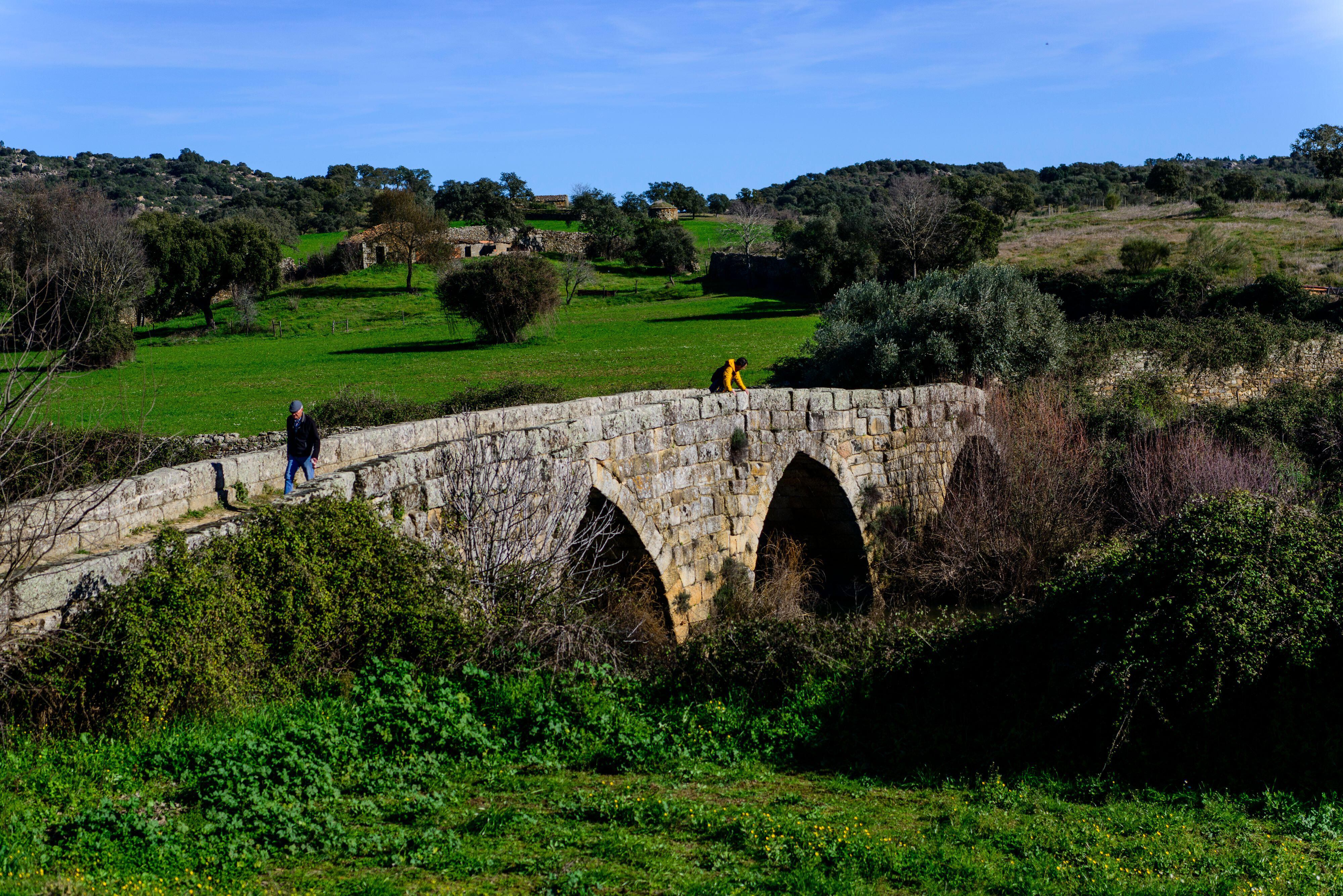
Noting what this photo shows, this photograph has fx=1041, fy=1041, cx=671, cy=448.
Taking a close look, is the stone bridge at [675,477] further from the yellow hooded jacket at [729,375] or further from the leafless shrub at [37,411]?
the yellow hooded jacket at [729,375]

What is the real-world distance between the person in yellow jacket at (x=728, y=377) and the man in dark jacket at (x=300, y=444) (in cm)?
662

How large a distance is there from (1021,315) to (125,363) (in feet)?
83.5

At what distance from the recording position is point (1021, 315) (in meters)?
23.1

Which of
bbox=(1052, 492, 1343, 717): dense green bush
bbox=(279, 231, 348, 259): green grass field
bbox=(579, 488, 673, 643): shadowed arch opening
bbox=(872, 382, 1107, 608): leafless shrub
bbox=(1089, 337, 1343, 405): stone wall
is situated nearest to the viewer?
bbox=(1052, 492, 1343, 717): dense green bush

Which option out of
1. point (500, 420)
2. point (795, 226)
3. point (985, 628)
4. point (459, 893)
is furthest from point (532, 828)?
point (795, 226)

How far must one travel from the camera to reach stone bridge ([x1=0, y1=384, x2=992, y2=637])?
28.9ft

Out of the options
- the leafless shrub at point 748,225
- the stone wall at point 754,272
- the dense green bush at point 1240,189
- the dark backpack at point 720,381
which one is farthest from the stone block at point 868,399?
the dense green bush at point 1240,189

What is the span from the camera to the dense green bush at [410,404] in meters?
20.8

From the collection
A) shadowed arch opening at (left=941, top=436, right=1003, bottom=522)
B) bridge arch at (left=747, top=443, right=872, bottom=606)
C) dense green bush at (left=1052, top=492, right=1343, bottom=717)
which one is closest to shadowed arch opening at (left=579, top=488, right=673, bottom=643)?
bridge arch at (left=747, top=443, right=872, bottom=606)

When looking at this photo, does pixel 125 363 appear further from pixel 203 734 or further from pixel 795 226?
pixel 795 226

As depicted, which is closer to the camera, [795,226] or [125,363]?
[125,363]

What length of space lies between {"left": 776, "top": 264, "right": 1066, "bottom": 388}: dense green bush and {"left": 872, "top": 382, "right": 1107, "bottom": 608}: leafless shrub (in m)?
4.11

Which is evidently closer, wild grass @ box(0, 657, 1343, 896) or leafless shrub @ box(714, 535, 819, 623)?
wild grass @ box(0, 657, 1343, 896)

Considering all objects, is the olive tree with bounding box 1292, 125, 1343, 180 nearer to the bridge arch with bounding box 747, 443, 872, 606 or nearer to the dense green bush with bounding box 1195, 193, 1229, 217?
the dense green bush with bounding box 1195, 193, 1229, 217
